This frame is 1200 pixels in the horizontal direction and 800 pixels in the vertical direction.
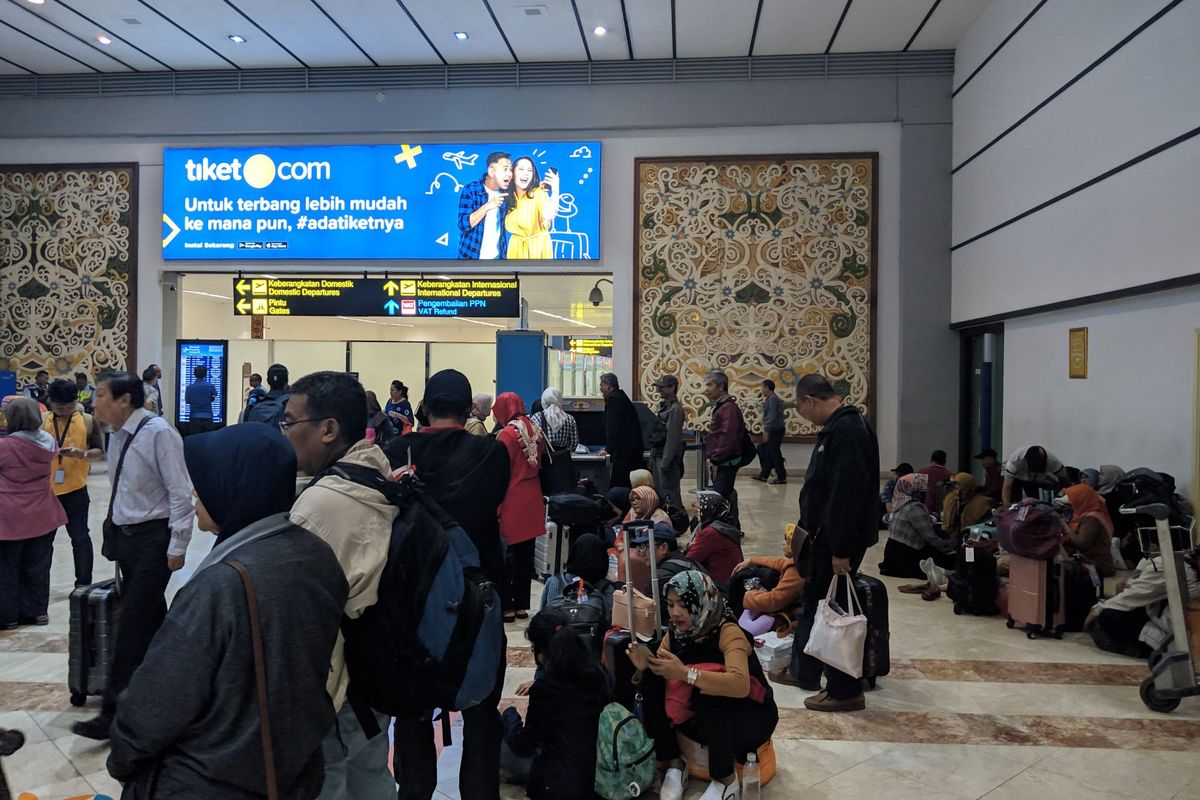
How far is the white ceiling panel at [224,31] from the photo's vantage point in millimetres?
11102

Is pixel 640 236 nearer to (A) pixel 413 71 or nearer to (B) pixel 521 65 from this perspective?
(B) pixel 521 65

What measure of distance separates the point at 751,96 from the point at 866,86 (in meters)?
1.57

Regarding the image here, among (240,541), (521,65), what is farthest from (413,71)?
(240,541)

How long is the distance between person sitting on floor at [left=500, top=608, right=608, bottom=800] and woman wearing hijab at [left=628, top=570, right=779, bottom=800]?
231 mm

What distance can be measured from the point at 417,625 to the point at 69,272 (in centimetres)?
1405

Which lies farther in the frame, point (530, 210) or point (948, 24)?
point (530, 210)

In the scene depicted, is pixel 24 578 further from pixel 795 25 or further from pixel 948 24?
pixel 948 24

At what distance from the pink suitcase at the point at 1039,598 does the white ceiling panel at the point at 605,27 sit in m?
8.34

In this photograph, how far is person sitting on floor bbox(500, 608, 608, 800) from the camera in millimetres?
3006

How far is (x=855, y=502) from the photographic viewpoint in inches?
153

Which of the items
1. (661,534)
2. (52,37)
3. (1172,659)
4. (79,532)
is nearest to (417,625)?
(661,534)

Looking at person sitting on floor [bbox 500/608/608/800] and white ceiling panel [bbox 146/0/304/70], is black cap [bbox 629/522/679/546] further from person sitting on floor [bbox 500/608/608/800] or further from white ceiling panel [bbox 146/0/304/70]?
white ceiling panel [bbox 146/0/304/70]

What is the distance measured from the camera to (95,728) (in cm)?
356

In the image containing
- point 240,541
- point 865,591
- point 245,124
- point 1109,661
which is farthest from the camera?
point 245,124
